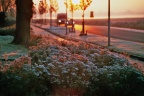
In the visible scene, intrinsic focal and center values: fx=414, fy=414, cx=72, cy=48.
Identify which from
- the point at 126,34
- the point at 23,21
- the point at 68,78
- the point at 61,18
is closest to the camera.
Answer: the point at 68,78

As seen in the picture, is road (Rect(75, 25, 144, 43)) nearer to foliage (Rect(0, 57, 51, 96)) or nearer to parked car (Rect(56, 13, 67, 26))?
foliage (Rect(0, 57, 51, 96))

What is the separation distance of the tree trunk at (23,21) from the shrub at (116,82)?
1491 cm

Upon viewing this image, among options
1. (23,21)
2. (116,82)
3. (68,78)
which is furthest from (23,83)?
(23,21)

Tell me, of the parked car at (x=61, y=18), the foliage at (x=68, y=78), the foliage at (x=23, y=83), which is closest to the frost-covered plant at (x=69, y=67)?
the foliage at (x=68, y=78)

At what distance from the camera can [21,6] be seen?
24.2m

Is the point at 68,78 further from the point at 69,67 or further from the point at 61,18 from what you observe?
the point at 61,18

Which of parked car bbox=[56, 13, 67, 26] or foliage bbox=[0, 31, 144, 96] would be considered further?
parked car bbox=[56, 13, 67, 26]

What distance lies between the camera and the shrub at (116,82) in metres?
9.20

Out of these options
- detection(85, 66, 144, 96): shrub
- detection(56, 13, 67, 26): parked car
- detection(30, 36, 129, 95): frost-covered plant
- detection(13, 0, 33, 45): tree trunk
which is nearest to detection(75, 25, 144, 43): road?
detection(13, 0, 33, 45): tree trunk

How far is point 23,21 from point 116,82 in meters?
15.9

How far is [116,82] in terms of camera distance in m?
9.33

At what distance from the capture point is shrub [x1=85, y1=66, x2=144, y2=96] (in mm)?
9195

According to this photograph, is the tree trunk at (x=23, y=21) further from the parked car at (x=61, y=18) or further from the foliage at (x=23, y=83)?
the parked car at (x=61, y=18)

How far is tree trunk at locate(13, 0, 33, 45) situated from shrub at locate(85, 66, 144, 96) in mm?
14914
